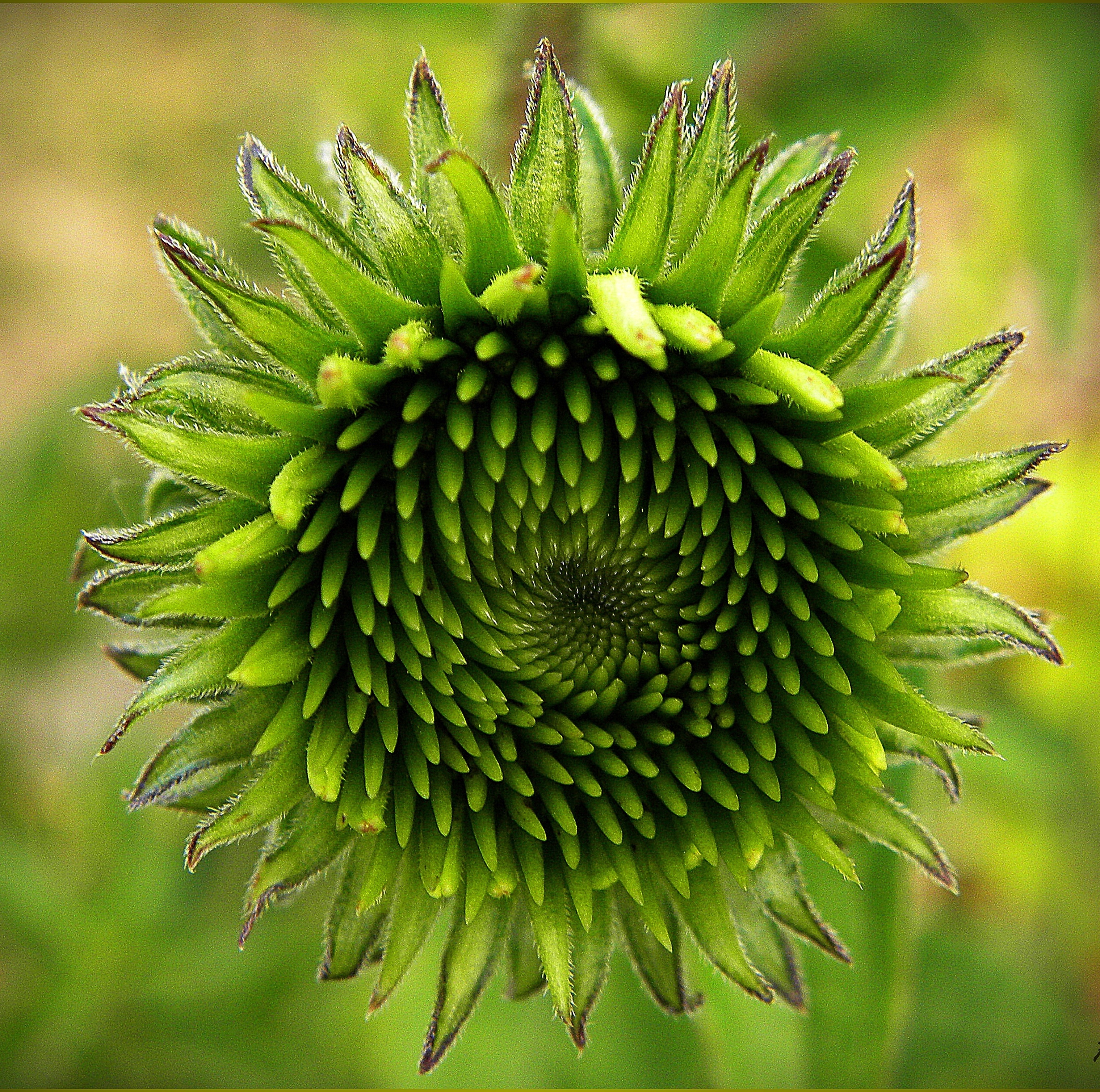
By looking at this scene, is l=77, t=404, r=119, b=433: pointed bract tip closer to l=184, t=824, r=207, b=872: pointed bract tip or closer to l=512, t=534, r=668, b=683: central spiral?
l=184, t=824, r=207, b=872: pointed bract tip

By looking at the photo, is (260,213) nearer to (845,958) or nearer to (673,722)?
(673,722)

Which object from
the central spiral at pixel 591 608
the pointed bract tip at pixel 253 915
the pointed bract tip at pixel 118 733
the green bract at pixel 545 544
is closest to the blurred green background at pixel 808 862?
the green bract at pixel 545 544

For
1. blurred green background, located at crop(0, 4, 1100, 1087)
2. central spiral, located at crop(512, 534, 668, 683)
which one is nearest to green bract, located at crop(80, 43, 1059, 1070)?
central spiral, located at crop(512, 534, 668, 683)

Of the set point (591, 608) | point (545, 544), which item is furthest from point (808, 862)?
point (545, 544)

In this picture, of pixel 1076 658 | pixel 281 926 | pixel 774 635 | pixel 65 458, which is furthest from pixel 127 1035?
pixel 1076 658

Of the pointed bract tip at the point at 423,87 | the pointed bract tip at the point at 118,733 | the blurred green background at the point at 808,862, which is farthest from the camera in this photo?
the blurred green background at the point at 808,862

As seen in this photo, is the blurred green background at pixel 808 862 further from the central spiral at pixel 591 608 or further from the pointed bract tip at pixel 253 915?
the pointed bract tip at pixel 253 915
